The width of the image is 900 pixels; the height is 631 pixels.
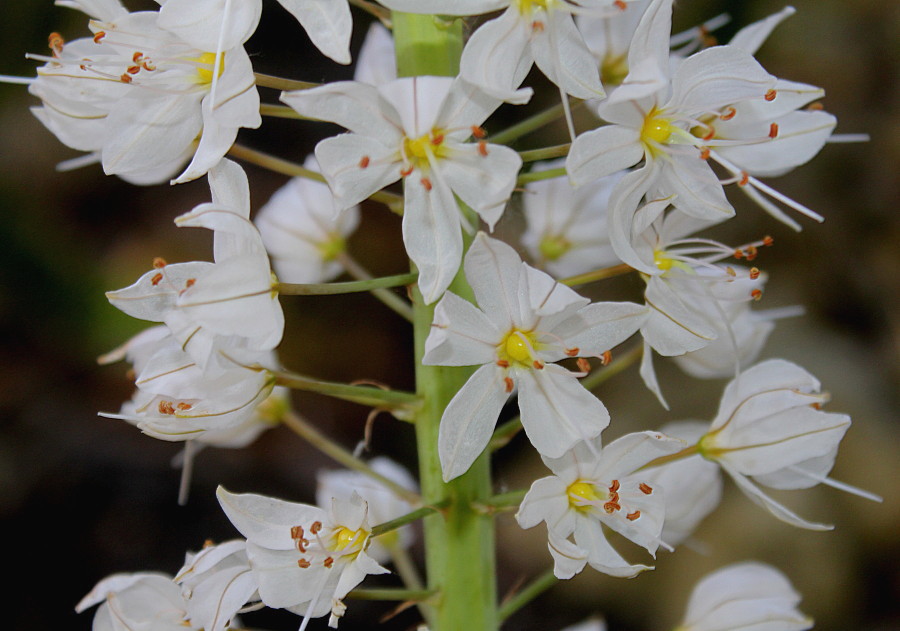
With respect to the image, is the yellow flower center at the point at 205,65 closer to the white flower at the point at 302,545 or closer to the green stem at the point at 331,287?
the green stem at the point at 331,287

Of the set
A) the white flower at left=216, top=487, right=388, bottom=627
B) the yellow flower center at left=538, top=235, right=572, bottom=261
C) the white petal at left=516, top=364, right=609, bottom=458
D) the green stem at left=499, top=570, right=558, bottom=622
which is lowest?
the green stem at left=499, top=570, right=558, bottom=622

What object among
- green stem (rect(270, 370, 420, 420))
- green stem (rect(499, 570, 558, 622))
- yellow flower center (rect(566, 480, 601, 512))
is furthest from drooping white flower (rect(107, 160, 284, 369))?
green stem (rect(499, 570, 558, 622))

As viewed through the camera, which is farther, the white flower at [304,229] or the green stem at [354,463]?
the white flower at [304,229]

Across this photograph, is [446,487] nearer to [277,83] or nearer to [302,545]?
[302,545]

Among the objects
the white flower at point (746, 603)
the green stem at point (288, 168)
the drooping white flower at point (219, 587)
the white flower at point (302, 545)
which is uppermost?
the green stem at point (288, 168)

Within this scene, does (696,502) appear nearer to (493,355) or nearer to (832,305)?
(493,355)

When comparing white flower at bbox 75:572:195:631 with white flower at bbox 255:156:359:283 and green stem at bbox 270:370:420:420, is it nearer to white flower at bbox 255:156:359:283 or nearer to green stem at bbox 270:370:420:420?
green stem at bbox 270:370:420:420

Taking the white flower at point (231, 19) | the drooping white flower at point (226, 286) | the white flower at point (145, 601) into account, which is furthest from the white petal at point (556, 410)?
the white flower at point (145, 601)
